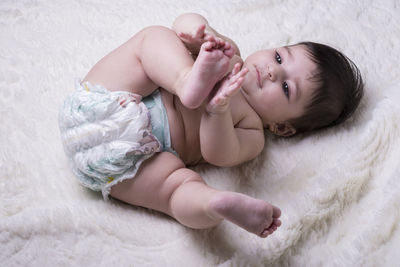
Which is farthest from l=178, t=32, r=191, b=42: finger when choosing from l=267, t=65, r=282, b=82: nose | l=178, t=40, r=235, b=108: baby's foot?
l=267, t=65, r=282, b=82: nose

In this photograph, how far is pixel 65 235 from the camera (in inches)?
38.2

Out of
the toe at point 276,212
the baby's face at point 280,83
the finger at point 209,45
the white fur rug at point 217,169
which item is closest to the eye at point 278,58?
the baby's face at point 280,83

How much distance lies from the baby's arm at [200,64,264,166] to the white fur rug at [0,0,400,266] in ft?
0.34

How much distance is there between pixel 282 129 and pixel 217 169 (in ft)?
0.76

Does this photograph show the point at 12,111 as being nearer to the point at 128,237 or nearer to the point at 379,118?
the point at 128,237

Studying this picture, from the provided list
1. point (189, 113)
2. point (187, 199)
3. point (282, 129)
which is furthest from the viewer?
point (282, 129)

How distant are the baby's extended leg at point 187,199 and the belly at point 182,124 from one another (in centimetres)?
6

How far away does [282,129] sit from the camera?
125 cm

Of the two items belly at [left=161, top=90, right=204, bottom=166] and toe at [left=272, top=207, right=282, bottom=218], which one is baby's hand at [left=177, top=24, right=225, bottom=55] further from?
toe at [left=272, top=207, right=282, bottom=218]

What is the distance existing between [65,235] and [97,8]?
89cm

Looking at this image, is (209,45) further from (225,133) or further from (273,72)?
(273,72)

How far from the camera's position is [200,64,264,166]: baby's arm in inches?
34.8

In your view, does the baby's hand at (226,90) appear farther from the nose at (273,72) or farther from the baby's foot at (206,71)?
the nose at (273,72)

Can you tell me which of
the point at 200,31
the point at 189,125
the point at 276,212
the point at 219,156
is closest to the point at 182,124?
the point at 189,125
